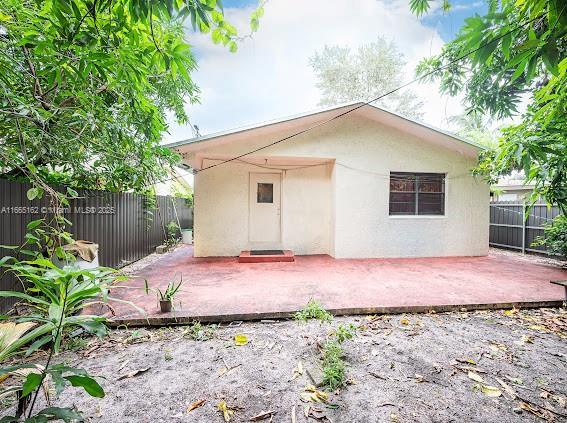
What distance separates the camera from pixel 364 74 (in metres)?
18.1

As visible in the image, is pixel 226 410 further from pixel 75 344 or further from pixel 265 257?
pixel 265 257

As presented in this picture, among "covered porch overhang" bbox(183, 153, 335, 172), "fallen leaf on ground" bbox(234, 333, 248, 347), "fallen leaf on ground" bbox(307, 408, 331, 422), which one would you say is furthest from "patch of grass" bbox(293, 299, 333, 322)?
"covered porch overhang" bbox(183, 153, 335, 172)

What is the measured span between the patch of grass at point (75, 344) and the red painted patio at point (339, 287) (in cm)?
40

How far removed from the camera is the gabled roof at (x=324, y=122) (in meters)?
5.63

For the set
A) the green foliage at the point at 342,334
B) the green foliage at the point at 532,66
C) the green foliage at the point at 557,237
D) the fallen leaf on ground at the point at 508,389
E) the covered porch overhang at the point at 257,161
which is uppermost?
the covered porch overhang at the point at 257,161

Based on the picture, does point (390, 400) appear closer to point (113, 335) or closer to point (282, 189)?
point (113, 335)

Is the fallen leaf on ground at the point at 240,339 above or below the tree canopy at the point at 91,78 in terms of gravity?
below

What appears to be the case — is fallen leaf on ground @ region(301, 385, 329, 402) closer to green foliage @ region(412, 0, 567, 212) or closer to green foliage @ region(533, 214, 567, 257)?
green foliage @ region(412, 0, 567, 212)

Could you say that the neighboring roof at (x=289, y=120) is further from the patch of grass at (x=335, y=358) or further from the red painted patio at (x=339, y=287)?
the patch of grass at (x=335, y=358)

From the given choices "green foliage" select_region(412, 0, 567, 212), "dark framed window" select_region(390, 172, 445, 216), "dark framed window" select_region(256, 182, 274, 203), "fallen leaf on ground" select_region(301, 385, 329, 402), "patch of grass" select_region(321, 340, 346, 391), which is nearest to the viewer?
"green foliage" select_region(412, 0, 567, 212)

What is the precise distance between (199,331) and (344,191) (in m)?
4.98

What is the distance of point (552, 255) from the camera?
6.92 meters

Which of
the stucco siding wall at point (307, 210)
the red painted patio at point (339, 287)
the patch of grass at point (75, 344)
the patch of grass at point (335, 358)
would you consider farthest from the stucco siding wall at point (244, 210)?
the patch of grass at point (335, 358)

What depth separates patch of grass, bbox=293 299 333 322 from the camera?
10.7 ft
